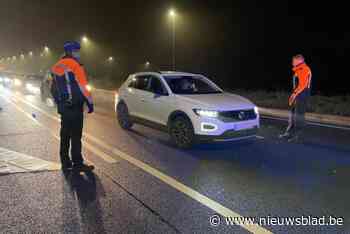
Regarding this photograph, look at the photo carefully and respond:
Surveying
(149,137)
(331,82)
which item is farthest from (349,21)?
(149,137)

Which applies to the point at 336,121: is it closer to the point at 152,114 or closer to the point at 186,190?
the point at 152,114

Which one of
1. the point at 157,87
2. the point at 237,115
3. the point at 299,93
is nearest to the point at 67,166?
the point at 157,87

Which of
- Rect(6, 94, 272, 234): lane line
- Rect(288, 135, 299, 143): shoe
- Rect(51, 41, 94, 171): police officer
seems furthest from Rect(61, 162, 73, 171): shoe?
Rect(288, 135, 299, 143): shoe

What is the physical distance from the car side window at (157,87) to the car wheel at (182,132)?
80cm

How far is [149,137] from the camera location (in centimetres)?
919

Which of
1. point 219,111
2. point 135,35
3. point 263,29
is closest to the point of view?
point 219,111

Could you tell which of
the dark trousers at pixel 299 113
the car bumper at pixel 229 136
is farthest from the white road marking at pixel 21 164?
the dark trousers at pixel 299 113

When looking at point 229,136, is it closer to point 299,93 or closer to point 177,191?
point 299,93

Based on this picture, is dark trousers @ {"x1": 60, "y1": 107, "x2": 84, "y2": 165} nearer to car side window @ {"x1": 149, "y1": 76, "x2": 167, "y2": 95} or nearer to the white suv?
the white suv

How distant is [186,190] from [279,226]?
1496 mm

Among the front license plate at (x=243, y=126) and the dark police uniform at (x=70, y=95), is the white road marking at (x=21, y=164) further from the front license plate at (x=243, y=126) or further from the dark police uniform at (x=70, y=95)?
the front license plate at (x=243, y=126)

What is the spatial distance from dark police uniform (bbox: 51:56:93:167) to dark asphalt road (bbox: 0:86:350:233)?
0.63 meters

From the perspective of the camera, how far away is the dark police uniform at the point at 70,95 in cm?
597

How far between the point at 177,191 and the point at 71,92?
227 centimetres
